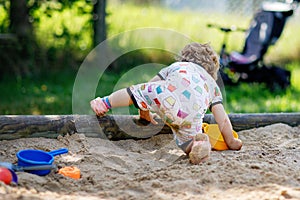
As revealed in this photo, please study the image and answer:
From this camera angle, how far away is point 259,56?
644 cm

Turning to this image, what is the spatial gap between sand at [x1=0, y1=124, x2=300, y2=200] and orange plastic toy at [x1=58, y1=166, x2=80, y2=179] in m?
0.03

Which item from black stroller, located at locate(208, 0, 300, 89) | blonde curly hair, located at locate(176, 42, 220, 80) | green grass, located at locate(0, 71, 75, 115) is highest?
blonde curly hair, located at locate(176, 42, 220, 80)

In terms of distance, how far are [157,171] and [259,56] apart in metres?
3.66

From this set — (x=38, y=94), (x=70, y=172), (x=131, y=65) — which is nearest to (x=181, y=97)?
(x=70, y=172)

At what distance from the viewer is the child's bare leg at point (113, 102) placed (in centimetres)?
363

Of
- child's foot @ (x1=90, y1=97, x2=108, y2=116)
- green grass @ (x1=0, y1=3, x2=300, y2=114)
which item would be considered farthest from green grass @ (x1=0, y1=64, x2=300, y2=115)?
child's foot @ (x1=90, y1=97, x2=108, y2=116)

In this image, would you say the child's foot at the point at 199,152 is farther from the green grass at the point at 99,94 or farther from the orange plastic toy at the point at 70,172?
the green grass at the point at 99,94

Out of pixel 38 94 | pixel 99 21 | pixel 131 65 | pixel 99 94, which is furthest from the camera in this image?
pixel 131 65

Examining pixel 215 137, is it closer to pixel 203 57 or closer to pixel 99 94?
pixel 203 57

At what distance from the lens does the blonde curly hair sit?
145 inches

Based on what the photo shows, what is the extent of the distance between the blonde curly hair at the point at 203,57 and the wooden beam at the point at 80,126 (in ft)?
1.45

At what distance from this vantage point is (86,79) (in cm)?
661

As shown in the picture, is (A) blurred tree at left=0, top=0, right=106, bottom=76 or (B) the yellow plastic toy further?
(A) blurred tree at left=0, top=0, right=106, bottom=76

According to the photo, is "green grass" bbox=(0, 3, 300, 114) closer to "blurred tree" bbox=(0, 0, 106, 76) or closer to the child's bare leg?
"blurred tree" bbox=(0, 0, 106, 76)
